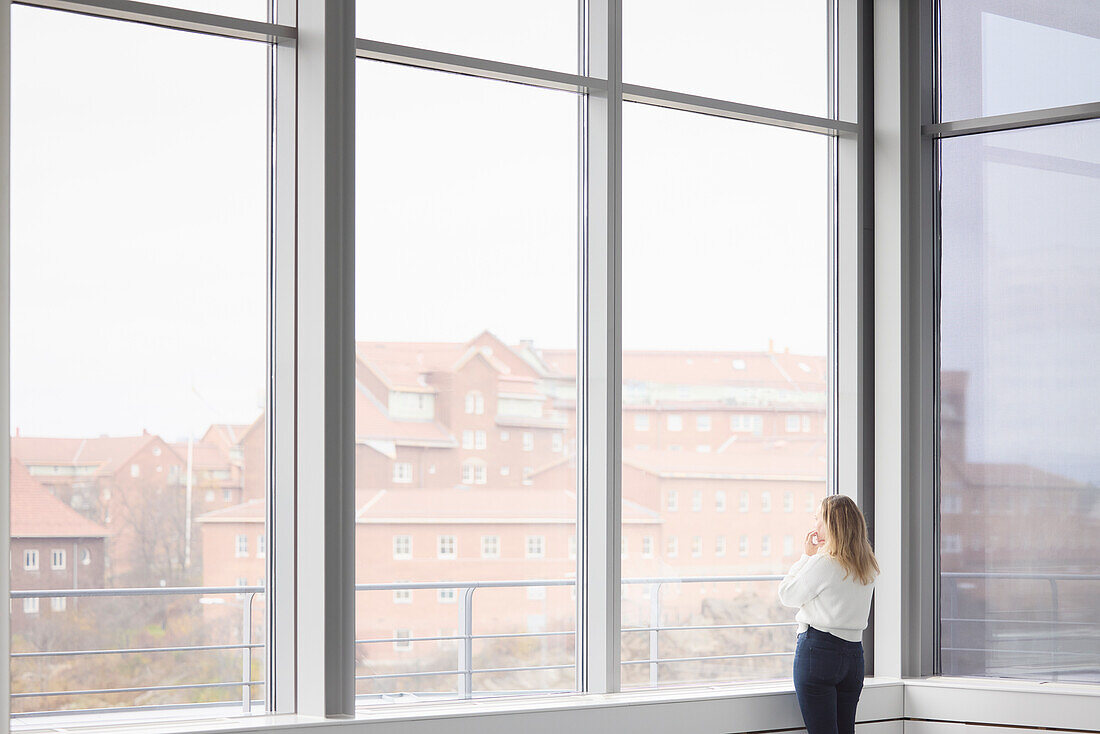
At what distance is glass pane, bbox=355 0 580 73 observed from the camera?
4.14 meters

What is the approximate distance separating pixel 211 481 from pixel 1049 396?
3178mm

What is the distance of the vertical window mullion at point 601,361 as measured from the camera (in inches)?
175

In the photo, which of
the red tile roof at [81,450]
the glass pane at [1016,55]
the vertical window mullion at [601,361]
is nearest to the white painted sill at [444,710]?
the vertical window mullion at [601,361]

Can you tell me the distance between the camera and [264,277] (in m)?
3.98

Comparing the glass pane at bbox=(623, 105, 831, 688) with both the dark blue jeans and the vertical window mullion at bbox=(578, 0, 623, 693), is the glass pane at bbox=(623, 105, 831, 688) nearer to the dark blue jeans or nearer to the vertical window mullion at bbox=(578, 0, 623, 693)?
the vertical window mullion at bbox=(578, 0, 623, 693)

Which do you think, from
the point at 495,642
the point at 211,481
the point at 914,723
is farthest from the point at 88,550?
the point at 914,723

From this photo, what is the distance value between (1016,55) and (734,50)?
3.77ft

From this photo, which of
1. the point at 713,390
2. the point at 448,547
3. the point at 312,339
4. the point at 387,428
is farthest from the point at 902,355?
the point at 312,339

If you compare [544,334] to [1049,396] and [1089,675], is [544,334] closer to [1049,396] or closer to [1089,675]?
[1049,396]

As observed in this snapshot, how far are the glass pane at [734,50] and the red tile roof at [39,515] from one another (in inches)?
98.3

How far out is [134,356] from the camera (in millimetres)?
3715

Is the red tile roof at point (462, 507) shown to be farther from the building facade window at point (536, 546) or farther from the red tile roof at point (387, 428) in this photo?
the red tile roof at point (387, 428)

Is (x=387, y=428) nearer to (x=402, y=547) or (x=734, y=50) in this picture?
(x=402, y=547)

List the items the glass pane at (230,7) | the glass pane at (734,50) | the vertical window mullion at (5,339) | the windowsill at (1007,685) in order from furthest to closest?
the glass pane at (734,50) → the windowsill at (1007,685) → the glass pane at (230,7) → the vertical window mullion at (5,339)
